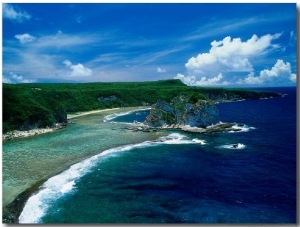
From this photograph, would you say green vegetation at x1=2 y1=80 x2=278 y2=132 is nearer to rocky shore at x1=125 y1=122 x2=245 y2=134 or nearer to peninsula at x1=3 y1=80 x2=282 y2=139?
peninsula at x1=3 y1=80 x2=282 y2=139

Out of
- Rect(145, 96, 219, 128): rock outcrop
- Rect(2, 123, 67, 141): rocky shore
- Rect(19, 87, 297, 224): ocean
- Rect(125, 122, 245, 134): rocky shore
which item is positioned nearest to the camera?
Rect(19, 87, 297, 224): ocean

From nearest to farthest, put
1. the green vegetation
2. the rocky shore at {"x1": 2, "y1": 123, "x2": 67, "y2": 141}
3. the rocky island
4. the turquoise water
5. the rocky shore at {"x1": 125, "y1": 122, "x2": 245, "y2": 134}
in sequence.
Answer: the turquoise water
the rocky shore at {"x1": 2, "y1": 123, "x2": 67, "y2": 141}
the rocky shore at {"x1": 125, "y1": 122, "x2": 245, "y2": 134}
the rocky island
the green vegetation

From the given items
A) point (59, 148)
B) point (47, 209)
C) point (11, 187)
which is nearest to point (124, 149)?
point (59, 148)

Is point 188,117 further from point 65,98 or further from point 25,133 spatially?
point 65,98

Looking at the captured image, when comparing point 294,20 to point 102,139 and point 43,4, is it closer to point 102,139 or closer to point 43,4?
point 43,4

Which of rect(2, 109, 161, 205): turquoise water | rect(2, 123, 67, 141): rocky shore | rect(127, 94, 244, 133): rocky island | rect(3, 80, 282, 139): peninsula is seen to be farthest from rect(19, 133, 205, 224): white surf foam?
rect(3, 80, 282, 139): peninsula

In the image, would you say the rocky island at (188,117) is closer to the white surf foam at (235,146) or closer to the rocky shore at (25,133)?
the white surf foam at (235,146)

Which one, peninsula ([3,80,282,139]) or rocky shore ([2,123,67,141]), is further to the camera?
peninsula ([3,80,282,139])
